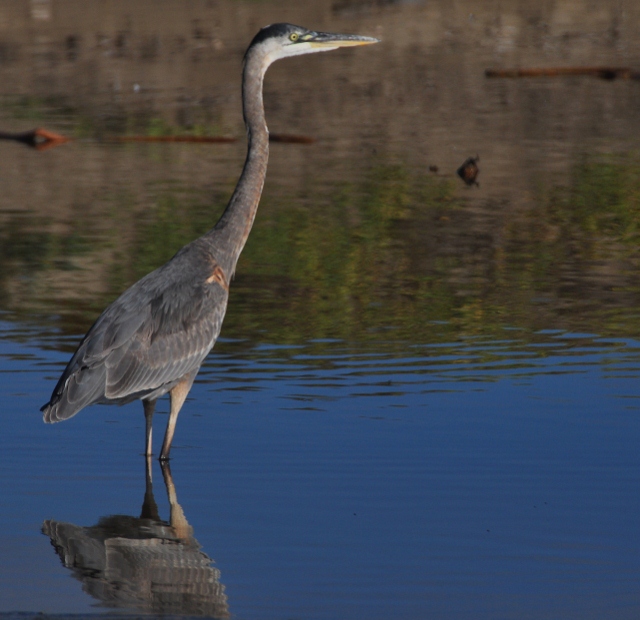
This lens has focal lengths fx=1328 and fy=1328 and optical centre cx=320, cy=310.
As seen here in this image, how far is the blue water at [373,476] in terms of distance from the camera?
19.2ft

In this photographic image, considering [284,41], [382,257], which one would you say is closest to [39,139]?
[382,257]

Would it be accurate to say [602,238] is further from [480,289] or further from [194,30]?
[194,30]

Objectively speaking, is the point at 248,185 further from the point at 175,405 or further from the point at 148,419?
the point at 148,419

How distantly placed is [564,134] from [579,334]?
860 centimetres

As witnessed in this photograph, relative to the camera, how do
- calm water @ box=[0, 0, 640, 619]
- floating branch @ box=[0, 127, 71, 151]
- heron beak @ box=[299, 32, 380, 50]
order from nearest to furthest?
calm water @ box=[0, 0, 640, 619]
heron beak @ box=[299, 32, 380, 50]
floating branch @ box=[0, 127, 71, 151]

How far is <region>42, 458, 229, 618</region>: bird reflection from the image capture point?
5758 millimetres

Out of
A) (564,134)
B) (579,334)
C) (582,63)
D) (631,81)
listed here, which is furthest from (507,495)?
(582,63)

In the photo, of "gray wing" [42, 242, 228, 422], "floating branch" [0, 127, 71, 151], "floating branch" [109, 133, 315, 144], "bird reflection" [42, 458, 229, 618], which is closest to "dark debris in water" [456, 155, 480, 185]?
"floating branch" [109, 133, 315, 144]

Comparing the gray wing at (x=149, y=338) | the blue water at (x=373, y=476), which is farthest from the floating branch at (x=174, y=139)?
the gray wing at (x=149, y=338)

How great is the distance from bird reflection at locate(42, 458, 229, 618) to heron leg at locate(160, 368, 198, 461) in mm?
466

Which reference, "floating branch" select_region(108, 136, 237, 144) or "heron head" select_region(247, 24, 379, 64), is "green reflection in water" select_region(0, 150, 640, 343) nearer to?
"floating branch" select_region(108, 136, 237, 144)

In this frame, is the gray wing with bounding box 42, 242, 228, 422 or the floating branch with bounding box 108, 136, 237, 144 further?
the floating branch with bounding box 108, 136, 237, 144

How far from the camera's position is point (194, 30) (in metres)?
24.8

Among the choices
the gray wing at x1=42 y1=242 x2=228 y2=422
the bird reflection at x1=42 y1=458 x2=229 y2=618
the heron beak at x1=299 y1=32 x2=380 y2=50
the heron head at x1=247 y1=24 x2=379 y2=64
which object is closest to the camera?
the bird reflection at x1=42 y1=458 x2=229 y2=618
